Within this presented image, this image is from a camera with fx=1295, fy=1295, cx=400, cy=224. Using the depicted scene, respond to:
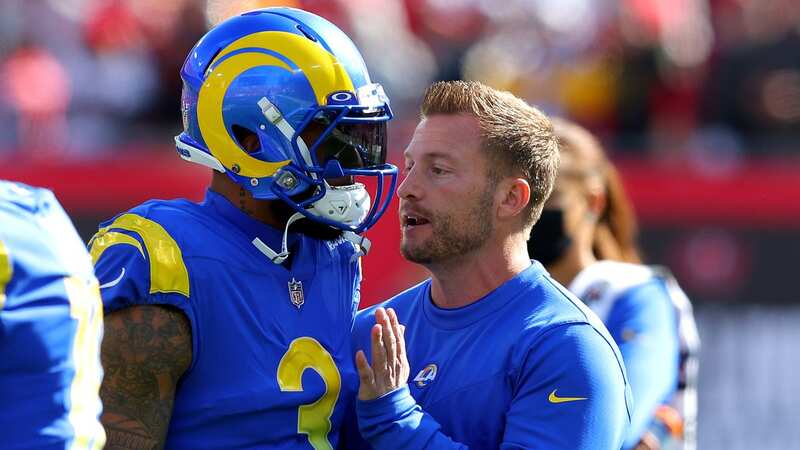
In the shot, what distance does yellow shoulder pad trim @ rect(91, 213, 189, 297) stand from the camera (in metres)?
2.75

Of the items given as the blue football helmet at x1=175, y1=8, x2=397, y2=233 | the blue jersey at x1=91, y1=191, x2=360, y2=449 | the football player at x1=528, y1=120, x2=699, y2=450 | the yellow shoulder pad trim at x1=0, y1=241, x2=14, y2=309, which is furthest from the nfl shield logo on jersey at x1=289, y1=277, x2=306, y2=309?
the football player at x1=528, y1=120, x2=699, y2=450

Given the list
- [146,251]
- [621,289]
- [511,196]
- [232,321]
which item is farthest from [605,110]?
[146,251]

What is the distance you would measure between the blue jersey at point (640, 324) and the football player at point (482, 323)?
2.75 feet

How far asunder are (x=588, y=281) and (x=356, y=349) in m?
1.21

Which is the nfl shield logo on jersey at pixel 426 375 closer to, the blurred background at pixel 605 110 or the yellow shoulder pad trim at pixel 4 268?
the yellow shoulder pad trim at pixel 4 268

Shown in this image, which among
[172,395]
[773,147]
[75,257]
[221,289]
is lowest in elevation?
[773,147]

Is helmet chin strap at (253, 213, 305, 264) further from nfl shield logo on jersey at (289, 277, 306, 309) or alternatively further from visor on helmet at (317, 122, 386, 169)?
visor on helmet at (317, 122, 386, 169)

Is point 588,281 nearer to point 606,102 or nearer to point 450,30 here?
point 606,102

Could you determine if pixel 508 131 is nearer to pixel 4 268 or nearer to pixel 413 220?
pixel 413 220

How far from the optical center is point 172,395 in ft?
9.07

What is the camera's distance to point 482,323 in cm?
313

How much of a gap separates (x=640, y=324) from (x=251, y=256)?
150 cm

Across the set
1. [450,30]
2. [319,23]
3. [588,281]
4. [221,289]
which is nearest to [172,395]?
[221,289]

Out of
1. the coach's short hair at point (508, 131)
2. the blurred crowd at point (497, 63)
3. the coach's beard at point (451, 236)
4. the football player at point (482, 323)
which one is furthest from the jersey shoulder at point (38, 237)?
the blurred crowd at point (497, 63)
